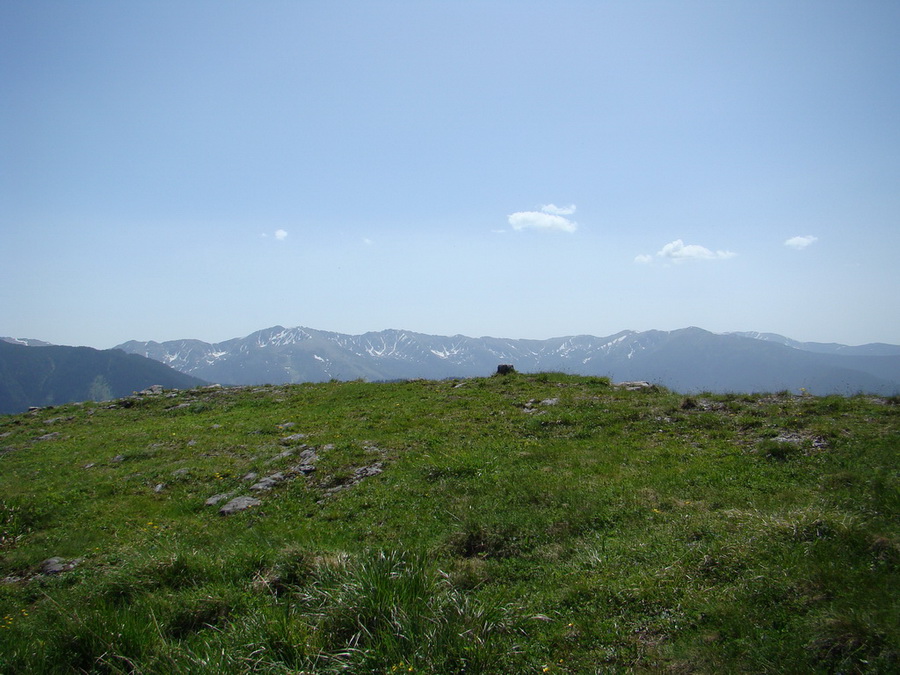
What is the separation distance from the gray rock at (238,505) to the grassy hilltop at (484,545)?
9cm

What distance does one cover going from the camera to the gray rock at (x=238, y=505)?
1284cm

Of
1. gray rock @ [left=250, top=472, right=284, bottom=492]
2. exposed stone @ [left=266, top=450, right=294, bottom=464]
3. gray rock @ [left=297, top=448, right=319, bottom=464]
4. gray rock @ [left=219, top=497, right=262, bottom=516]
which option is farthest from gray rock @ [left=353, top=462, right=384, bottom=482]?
exposed stone @ [left=266, top=450, right=294, bottom=464]

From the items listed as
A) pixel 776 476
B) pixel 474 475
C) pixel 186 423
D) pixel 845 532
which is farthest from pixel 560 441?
pixel 186 423

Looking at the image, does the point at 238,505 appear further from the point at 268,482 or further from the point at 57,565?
the point at 57,565

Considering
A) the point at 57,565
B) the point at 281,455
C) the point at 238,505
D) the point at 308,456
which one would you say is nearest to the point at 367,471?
the point at 308,456

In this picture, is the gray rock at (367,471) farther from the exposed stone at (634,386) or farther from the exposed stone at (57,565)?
the exposed stone at (634,386)

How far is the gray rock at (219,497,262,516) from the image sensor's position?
12844 mm

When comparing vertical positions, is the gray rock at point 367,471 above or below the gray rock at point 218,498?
above

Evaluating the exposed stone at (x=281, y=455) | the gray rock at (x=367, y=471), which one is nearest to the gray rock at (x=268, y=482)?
the exposed stone at (x=281, y=455)

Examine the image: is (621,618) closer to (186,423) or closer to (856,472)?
(856,472)

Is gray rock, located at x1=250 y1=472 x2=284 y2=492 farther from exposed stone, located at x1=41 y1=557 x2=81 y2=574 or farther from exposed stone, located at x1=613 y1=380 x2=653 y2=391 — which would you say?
exposed stone, located at x1=613 y1=380 x2=653 y2=391

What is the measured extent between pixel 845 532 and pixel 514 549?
524 cm

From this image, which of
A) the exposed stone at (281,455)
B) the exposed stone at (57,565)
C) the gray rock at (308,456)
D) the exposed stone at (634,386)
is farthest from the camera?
the exposed stone at (634,386)

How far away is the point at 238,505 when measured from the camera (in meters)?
13.1
